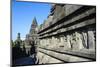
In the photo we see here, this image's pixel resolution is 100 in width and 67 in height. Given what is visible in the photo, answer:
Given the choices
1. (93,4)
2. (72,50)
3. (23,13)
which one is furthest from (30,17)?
(93,4)

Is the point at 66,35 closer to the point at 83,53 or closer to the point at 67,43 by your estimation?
the point at 67,43

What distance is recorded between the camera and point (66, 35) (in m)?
2.95

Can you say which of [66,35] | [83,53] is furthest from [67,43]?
[83,53]

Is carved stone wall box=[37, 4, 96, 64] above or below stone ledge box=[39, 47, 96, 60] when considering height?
above

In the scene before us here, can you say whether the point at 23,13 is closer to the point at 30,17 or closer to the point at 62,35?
the point at 30,17

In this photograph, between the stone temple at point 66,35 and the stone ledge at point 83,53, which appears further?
the stone ledge at point 83,53

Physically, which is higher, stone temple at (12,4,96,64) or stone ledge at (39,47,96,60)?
stone temple at (12,4,96,64)

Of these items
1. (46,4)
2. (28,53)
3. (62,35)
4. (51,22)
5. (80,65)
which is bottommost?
(80,65)

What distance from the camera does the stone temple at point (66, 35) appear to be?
2811mm

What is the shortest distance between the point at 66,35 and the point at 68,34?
4 centimetres

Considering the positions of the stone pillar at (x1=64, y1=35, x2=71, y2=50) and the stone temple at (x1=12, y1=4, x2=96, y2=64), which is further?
the stone pillar at (x1=64, y1=35, x2=71, y2=50)

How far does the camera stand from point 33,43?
2766 mm

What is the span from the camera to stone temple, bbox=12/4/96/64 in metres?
2.81

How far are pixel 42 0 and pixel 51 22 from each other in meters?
0.38
